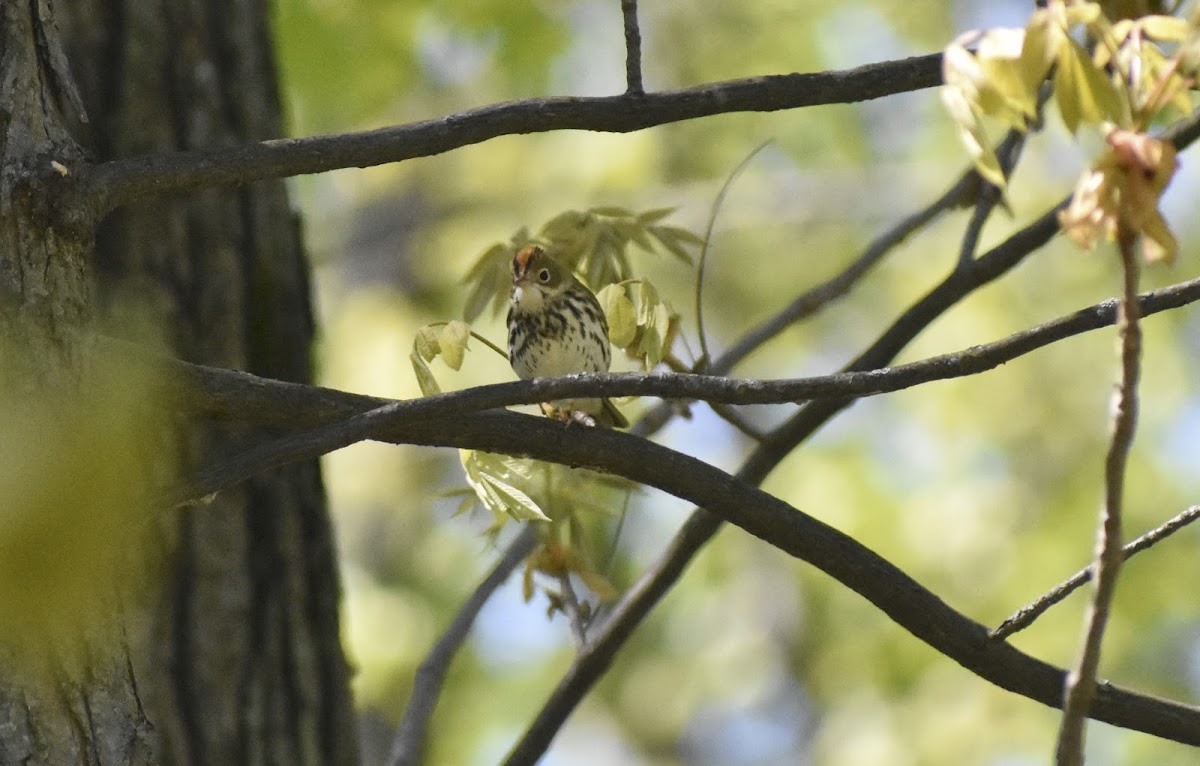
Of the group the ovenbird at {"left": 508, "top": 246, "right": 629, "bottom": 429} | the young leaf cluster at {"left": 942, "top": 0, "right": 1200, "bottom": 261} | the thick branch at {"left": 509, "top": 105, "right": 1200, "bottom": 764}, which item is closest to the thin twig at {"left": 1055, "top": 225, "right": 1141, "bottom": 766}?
the young leaf cluster at {"left": 942, "top": 0, "right": 1200, "bottom": 261}

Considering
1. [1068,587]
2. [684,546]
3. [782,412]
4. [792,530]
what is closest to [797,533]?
[792,530]

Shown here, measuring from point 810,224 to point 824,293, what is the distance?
577 cm

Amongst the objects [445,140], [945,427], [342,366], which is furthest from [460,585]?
[445,140]

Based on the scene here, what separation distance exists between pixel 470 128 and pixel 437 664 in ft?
4.19

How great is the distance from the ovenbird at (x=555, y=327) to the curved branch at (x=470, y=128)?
1.80 meters

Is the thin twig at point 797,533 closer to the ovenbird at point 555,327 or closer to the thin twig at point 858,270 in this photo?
the thin twig at point 858,270

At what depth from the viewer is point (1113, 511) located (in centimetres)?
111

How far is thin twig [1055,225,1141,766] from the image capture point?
1.07 metres

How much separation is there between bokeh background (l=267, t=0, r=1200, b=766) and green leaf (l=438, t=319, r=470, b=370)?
315cm

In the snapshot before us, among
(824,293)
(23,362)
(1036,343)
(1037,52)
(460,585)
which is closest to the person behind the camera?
(1037,52)

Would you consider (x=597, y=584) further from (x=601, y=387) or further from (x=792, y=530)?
(x=601, y=387)

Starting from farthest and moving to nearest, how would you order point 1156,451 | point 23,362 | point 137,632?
point 1156,451
point 137,632
point 23,362

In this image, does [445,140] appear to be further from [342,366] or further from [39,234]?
[342,366]

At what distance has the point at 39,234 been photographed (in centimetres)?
145
